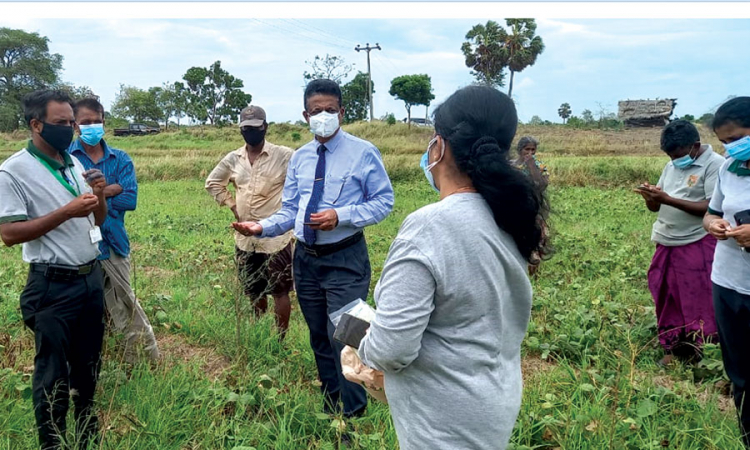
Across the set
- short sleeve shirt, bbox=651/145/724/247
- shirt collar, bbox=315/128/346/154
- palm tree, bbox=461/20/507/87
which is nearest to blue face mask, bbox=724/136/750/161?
short sleeve shirt, bbox=651/145/724/247

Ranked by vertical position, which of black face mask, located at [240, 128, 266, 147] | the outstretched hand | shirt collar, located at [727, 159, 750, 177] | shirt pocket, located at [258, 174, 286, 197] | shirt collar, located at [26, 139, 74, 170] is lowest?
the outstretched hand

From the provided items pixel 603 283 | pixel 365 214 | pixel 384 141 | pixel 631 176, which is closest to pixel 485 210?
pixel 365 214

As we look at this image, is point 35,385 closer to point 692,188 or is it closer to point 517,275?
point 517,275

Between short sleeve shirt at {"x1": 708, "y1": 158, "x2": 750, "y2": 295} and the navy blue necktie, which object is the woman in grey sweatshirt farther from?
short sleeve shirt at {"x1": 708, "y1": 158, "x2": 750, "y2": 295}

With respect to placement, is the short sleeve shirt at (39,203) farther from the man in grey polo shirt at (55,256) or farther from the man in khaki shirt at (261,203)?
the man in khaki shirt at (261,203)

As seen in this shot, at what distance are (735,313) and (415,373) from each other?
77.3 inches

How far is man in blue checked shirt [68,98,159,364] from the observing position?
135 inches

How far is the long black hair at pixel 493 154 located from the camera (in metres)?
1.46

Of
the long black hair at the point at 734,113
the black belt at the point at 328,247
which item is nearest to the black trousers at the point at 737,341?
the long black hair at the point at 734,113

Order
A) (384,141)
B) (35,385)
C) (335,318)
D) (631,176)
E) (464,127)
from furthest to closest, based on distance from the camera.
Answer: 1. (384,141)
2. (631,176)
3. (35,385)
4. (335,318)
5. (464,127)

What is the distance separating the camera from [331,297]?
2980mm

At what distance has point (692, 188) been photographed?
12.1 ft

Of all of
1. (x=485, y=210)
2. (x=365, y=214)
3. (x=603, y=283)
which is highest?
(x=485, y=210)

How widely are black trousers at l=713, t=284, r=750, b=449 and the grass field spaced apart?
14 cm
